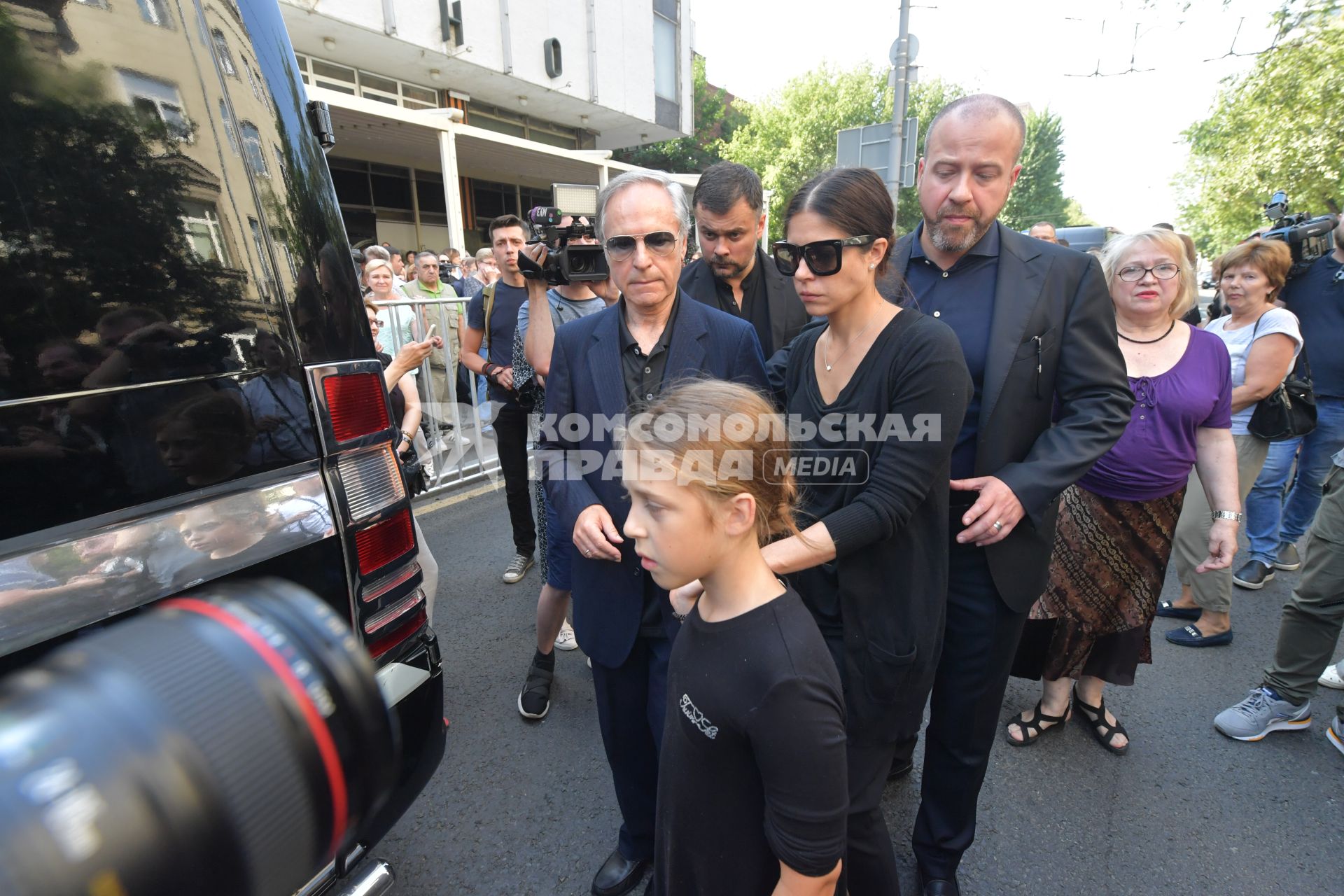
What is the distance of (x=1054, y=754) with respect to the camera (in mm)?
2645

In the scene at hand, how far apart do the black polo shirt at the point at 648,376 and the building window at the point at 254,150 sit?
2.94 ft

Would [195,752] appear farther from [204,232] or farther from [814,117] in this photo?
[814,117]

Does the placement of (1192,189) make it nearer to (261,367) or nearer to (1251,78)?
(1251,78)

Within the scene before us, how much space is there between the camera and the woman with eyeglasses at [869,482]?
143 cm

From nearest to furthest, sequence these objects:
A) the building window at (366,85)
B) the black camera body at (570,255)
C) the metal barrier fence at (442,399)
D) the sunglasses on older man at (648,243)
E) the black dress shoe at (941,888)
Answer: the sunglasses on older man at (648,243)
the black dress shoe at (941,888)
the black camera body at (570,255)
the metal barrier fence at (442,399)
the building window at (366,85)

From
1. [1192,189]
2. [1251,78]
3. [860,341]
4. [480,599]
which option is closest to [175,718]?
[860,341]

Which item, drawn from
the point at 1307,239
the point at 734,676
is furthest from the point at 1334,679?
the point at 734,676

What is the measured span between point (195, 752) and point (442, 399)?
5725 millimetres

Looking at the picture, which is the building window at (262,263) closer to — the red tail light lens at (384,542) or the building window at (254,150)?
the building window at (254,150)

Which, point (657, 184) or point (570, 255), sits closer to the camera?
point (657, 184)

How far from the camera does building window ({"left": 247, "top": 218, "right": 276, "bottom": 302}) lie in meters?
1.33

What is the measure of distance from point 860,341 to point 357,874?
1.64m

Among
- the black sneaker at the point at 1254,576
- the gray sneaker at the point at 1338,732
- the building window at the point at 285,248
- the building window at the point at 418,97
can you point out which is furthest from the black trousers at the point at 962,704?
the building window at the point at 418,97

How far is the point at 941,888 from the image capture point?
1.93 m
